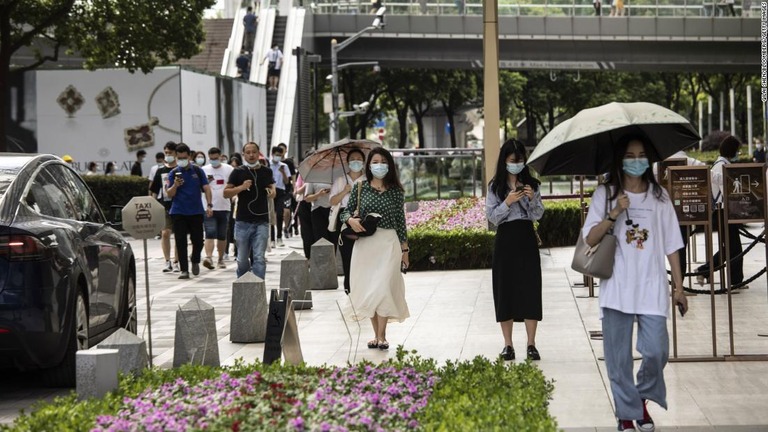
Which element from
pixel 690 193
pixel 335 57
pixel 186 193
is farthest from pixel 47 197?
pixel 335 57

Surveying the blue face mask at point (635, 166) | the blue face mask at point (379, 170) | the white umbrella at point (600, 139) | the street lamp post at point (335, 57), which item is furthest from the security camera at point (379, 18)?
the blue face mask at point (635, 166)

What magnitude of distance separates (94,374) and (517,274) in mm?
4324

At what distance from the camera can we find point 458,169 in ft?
112

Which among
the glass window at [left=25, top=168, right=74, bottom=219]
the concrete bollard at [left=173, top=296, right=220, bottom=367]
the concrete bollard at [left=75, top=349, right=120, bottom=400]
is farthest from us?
the concrete bollard at [left=173, top=296, right=220, bottom=367]

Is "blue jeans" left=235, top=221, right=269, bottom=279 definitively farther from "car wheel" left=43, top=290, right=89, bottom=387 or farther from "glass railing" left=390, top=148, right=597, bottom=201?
"glass railing" left=390, top=148, right=597, bottom=201

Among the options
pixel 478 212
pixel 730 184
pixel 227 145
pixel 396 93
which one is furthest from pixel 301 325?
pixel 396 93

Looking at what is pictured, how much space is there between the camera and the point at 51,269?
927cm

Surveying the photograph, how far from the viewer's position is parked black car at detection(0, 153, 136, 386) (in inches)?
358

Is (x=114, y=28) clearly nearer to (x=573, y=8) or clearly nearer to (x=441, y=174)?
(x=441, y=174)

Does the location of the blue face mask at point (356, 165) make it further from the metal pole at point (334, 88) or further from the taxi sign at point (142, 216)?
the metal pole at point (334, 88)

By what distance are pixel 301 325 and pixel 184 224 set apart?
250 inches

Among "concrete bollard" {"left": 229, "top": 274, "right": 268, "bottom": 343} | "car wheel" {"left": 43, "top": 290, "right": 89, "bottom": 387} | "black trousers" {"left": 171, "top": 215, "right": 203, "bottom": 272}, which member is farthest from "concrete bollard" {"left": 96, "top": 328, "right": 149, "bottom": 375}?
"black trousers" {"left": 171, "top": 215, "right": 203, "bottom": 272}

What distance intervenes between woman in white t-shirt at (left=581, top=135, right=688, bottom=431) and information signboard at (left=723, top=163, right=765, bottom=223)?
3.09 meters

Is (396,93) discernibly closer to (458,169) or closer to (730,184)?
(458,169)
